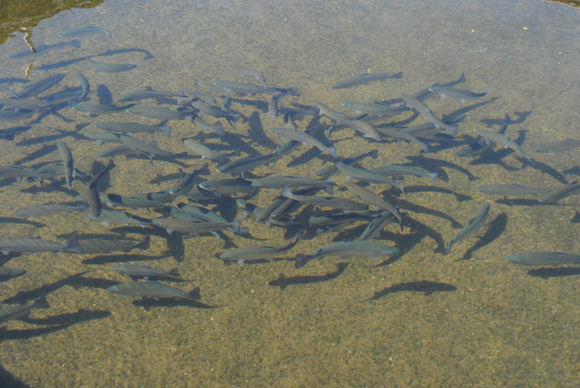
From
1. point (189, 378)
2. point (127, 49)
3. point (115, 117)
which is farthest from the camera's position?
point (127, 49)

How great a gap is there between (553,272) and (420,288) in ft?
5.12

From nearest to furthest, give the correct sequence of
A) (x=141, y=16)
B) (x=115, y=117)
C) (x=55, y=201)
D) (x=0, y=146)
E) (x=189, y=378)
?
(x=189, y=378), (x=55, y=201), (x=0, y=146), (x=115, y=117), (x=141, y=16)

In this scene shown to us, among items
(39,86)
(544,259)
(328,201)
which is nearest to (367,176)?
(328,201)

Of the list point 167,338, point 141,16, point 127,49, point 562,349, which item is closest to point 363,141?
point 562,349

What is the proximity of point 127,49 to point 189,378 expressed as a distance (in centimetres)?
672

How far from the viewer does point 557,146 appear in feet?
15.3

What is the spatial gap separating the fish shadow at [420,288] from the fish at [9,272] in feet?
11.6

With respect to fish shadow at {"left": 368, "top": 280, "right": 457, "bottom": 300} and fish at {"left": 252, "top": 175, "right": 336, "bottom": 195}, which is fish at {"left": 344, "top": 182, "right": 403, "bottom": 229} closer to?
fish at {"left": 252, "top": 175, "right": 336, "bottom": 195}

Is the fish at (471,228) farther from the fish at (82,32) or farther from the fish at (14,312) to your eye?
the fish at (82,32)

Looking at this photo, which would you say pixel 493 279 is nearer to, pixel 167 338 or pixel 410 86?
pixel 167 338

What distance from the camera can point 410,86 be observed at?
6180 millimetres

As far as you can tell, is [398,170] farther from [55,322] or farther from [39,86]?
[39,86]

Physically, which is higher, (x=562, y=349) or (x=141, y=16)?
(x=141, y=16)

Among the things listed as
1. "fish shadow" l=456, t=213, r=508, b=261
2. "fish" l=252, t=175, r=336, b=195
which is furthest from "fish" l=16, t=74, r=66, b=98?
"fish shadow" l=456, t=213, r=508, b=261
